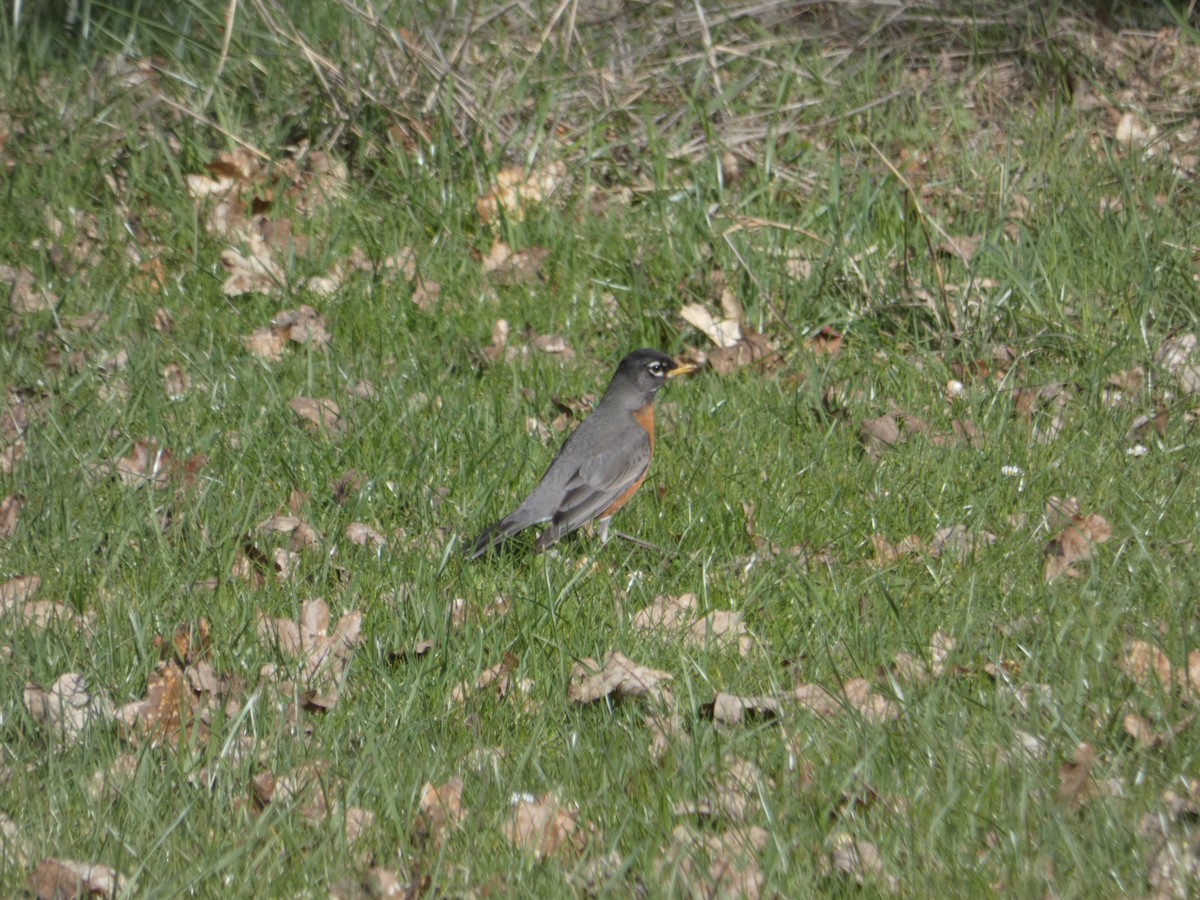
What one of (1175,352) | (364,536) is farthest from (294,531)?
(1175,352)

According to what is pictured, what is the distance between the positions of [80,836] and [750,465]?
3009 millimetres

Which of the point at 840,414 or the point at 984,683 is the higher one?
the point at 984,683

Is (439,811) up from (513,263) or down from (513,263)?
up

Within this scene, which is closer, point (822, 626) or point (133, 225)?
point (822, 626)

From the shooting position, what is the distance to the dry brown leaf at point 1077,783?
122 inches

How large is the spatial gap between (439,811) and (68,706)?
3.69 ft

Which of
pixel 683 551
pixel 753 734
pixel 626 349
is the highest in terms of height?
pixel 753 734

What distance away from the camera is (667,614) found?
14.5 ft

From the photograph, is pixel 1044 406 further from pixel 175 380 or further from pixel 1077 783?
pixel 175 380

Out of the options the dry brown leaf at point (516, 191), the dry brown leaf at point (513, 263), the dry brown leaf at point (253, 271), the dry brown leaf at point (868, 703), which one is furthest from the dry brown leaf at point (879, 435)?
the dry brown leaf at point (253, 271)

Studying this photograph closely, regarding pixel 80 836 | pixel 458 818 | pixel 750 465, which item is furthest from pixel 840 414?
pixel 80 836

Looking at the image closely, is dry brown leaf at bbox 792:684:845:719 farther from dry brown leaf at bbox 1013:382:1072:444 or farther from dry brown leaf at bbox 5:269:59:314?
dry brown leaf at bbox 5:269:59:314

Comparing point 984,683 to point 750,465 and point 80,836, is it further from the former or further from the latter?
point 80,836

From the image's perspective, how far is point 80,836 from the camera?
3.21 m
